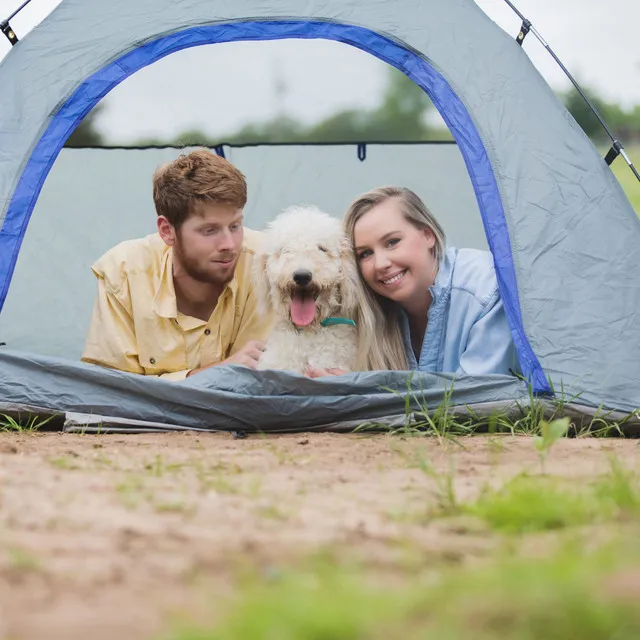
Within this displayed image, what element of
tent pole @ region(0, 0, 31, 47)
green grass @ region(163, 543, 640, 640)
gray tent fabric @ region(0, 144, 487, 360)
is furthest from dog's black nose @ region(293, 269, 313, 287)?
green grass @ region(163, 543, 640, 640)

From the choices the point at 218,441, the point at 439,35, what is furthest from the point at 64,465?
the point at 439,35

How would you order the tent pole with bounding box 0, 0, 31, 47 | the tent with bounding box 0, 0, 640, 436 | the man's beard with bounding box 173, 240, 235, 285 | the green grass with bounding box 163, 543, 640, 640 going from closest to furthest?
the green grass with bounding box 163, 543, 640, 640
the tent with bounding box 0, 0, 640, 436
the tent pole with bounding box 0, 0, 31, 47
the man's beard with bounding box 173, 240, 235, 285

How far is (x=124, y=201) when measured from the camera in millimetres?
4605

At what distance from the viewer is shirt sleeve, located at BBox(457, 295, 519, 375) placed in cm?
304

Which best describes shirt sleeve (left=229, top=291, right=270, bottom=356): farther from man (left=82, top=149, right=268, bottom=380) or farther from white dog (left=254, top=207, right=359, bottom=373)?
white dog (left=254, top=207, right=359, bottom=373)

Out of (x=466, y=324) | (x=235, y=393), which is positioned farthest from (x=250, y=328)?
(x=466, y=324)

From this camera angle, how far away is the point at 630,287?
293cm

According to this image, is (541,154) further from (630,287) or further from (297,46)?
(297,46)

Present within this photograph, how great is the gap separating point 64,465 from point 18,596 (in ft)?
3.22

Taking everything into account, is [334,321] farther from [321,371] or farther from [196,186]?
[196,186]

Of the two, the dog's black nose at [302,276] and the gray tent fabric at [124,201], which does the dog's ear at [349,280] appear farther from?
the gray tent fabric at [124,201]

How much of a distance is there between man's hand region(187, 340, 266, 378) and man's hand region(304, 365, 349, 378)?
20 cm

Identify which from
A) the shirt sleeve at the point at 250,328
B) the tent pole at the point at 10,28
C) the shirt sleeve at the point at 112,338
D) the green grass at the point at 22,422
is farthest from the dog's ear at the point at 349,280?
the tent pole at the point at 10,28

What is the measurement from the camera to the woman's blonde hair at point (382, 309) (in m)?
3.18
